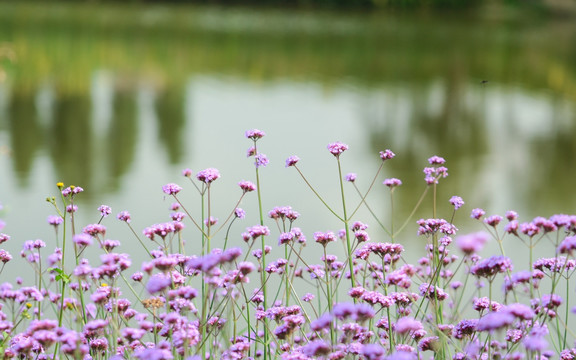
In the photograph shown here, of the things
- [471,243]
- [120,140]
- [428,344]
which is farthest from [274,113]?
[471,243]

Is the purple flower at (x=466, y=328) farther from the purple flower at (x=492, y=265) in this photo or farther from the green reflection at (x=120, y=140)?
the green reflection at (x=120, y=140)

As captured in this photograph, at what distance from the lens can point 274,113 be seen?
42.0 feet

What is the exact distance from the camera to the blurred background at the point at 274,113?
7926 mm

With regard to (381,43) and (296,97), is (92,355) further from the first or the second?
(381,43)

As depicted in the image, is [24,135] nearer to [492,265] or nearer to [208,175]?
[208,175]

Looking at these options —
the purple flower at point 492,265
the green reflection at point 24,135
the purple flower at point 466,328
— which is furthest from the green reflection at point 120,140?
the purple flower at point 492,265

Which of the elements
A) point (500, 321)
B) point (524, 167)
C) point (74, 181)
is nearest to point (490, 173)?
point (524, 167)

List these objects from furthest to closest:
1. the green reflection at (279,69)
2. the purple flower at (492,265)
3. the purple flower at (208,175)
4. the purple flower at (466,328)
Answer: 1. the green reflection at (279,69)
2. the purple flower at (208,175)
3. the purple flower at (466,328)
4. the purple flower at (492,265)

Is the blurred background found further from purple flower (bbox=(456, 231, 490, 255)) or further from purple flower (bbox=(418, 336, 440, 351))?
purple flower (bbox=(456, 231, 490, 255))

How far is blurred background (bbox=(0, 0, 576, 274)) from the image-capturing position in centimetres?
793

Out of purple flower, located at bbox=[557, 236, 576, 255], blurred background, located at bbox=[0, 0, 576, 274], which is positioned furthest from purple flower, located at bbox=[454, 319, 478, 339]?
blurred background, located at bbox=[0, 0, 576, 274]

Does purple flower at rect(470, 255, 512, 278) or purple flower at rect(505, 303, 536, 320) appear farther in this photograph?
purple flower at rect(470, 255, 512, 278)

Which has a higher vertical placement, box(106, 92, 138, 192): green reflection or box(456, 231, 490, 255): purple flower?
box(106, 92, 138, 192): green reflection

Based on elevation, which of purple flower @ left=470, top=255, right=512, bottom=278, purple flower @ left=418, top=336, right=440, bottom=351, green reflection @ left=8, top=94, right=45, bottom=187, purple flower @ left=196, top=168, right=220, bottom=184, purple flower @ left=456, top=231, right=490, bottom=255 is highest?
green reflection @ left=8, top=94, right=45, bottom=187
